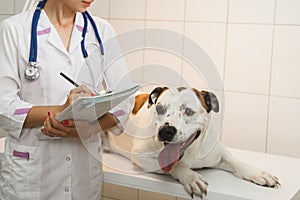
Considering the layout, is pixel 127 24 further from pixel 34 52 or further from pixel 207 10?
pixel 34 52

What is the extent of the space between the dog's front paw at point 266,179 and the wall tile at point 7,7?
176 centimetres

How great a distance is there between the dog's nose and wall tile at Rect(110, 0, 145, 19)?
1149mm

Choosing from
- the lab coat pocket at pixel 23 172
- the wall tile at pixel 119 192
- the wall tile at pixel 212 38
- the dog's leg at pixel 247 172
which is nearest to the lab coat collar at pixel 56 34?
the lab coat pocket at pixel 23 172

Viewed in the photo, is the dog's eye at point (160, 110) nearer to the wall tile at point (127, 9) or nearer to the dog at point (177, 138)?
the dog at point (177, 138)

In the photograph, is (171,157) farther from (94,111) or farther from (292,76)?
(292,76)

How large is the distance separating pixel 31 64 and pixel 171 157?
50 centimetres

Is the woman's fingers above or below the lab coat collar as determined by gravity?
below

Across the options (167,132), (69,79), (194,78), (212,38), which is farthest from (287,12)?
(69,79)

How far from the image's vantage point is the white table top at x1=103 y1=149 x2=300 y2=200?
4.67ft

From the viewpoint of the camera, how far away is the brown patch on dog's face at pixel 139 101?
5.01 feet

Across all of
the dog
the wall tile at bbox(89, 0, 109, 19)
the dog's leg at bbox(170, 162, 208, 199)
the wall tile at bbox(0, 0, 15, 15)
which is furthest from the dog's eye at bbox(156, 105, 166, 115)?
the wall tile at bbox(0, 0, 15, 15)

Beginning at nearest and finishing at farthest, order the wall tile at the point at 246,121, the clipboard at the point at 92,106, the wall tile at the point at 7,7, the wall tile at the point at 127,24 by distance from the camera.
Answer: the clipboard at the point at 92,106
the wall tile at the point at 246,121
the wall tile at the point at 127,24
the wall tile at the point at 7,7

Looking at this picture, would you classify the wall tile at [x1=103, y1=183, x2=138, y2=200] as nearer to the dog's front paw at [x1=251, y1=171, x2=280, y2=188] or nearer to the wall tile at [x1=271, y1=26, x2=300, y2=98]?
the wall tile at [x1=271, y1=26, x2=300, y2=98]

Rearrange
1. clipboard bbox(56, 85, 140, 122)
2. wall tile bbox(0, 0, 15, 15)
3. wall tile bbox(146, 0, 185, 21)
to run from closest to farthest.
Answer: clipboard bbox(56, 85, 140, 122) → wall tile bbox(146, 0, 185, 21) → wall tile bbox(0, 0, 15, 15)
